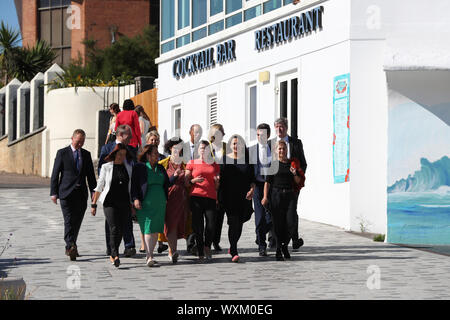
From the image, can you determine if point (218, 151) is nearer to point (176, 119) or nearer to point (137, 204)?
point (137, 204)

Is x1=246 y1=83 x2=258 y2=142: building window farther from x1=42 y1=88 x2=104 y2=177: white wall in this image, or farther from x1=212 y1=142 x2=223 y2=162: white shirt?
x1=42 y1=88 x2=104 y2=177: white wall

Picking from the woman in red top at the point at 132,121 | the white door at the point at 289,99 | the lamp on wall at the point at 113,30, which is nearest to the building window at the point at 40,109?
the lamp on wall at the point at 113,30

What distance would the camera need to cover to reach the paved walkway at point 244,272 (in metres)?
11.3

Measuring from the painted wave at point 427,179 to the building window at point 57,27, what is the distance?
50.8 meters

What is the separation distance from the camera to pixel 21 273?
13.0 meters

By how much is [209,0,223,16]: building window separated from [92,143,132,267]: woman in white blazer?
1265cm

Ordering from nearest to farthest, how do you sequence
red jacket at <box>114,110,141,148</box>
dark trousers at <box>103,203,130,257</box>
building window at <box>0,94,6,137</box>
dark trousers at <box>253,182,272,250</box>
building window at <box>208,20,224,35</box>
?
1. dark trousers at <box>103,203,130,257</box>
2. dark trousers at <box>253,182,272,250</box>
3. red jacket at <box>114,110,141,148</box>
4. building window at <box>208,20,224,35</box>
5. building window at <box>0,94,6,137</box>

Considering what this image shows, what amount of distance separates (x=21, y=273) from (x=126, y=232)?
7.56 feet

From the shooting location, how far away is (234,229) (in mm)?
Result: 14430

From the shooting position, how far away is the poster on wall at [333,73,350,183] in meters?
19.0

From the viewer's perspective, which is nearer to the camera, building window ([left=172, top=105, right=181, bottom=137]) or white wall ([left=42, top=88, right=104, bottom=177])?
building window ([left=172, top=105, right=181, bottom=137])

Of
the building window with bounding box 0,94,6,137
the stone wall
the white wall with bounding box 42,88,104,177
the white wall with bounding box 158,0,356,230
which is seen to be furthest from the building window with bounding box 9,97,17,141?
the white wall with bounding box 158,0,356,230

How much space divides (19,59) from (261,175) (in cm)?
4242

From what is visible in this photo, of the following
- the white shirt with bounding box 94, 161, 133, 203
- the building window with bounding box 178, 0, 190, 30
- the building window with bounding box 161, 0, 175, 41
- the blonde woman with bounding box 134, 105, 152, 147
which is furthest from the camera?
the building window with bounding box 161, 0, 175, 41
